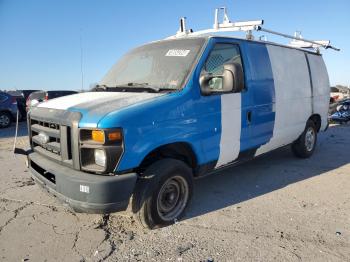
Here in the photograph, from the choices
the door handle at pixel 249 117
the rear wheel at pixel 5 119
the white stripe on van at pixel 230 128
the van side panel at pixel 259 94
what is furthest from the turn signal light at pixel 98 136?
the rear wheel at pixel 5 119

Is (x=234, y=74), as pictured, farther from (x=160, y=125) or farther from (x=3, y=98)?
(x=3, y=98)

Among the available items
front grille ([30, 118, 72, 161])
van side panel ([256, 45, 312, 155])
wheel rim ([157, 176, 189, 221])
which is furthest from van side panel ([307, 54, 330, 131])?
front grille ([30, 118, 72, 161])

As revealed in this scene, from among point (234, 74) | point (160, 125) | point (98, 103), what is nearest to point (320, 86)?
point (234, 74)

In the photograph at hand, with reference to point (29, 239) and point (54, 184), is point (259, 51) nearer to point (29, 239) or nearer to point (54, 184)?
point (54, 184)

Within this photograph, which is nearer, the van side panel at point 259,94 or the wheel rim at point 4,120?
the van side panel at point 259,94

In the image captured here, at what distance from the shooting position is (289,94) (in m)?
5.84

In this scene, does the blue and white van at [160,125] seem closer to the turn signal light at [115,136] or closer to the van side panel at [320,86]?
the turn signal light at [115,136]

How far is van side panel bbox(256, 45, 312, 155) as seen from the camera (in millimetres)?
5512

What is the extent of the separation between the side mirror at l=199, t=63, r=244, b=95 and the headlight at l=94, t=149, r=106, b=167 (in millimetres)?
1443

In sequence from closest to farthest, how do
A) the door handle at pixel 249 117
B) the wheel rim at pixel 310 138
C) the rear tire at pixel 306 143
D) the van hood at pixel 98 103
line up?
the van hood at pixel 98 103, the door handle at pixel 249 117, the rear tire at pixel 306 143, the wheel rim at pixel 310 138

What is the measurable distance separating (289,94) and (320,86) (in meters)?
1.66

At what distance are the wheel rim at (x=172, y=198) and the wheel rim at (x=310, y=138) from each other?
3.85m

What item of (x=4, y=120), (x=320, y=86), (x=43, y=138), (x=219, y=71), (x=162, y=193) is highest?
(x=219, y=71)

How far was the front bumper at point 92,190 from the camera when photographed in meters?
3.19
